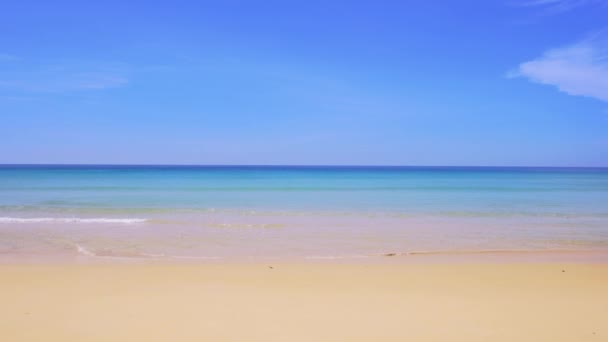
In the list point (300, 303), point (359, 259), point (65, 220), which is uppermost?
point (300, 303)

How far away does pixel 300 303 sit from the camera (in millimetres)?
5668

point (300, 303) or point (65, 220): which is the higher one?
point (300, 303)

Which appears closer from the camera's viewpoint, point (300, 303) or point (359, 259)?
point (300, 303)

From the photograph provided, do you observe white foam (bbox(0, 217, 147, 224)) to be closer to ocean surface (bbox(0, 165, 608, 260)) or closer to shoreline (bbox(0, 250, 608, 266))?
ocean surface (bbox(0, 165, 608, 260))

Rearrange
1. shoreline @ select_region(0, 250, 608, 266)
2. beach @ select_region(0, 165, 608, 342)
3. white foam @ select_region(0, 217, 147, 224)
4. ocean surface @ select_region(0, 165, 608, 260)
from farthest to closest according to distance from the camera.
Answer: white foam @ select_region(0, 217, 147, 224) → ocean surface @ select_region(0, 165, 608, 260) → shoreline @ select_region(0, 250, 608, 266) → beach @ select_region(0, 165, 608, 342)

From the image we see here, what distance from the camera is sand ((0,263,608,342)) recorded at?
4602mm

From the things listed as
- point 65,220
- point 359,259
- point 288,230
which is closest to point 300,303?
point 359,259

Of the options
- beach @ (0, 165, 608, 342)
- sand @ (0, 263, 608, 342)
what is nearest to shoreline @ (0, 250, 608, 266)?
beach @ (0, 165, 608, 342)

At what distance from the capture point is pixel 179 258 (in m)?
8.96

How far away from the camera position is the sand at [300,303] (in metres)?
4.60

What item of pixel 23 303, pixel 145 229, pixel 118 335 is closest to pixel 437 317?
pixel 118 335

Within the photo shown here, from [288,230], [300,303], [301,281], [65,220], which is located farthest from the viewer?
[65,220]

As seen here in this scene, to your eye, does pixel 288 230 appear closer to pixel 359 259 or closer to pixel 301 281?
pixel 359 259

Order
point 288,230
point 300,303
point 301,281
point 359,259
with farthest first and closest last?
point 288,230
point 359,259
point 301,281
point 300,303
